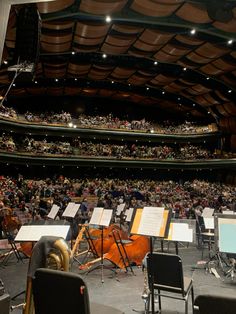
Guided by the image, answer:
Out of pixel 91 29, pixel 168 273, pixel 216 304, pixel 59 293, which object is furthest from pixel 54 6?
pixel 216 304

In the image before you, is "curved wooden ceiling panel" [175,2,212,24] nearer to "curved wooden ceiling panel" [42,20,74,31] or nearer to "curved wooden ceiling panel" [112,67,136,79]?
"curved wooden ceiling panel" [42,20,74,31]

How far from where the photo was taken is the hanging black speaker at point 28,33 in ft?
27.1

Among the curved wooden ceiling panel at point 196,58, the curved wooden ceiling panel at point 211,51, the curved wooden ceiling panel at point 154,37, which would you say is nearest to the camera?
the curved wooden ceiling panel at point 154,37

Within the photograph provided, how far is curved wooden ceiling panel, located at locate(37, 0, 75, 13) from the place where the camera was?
37.6ft

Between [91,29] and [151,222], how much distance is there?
1305cm

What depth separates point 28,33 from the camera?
8.27 meters

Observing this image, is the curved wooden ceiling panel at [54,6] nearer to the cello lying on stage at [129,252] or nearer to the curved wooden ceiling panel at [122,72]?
the cello lying on stage at [129,252]

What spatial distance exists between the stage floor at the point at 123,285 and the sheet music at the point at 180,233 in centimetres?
80

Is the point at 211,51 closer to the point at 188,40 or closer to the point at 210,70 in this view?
the point at 188,40

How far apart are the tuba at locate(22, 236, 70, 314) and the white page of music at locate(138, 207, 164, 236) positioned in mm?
1302

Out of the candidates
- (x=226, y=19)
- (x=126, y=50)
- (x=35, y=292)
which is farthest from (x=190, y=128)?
(x=35, y=292)

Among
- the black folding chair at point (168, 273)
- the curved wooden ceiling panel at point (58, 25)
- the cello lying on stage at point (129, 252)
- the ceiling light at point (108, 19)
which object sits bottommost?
the cello lying on stage at point (129, 252)

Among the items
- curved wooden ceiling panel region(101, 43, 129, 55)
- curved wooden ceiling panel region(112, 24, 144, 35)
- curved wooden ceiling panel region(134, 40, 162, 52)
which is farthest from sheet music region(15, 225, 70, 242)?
curved wooden ceiling panel region(101, 43, 129, 55)

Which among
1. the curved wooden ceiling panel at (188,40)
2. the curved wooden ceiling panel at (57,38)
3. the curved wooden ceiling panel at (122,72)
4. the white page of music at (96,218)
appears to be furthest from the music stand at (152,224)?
the curved wooden ceiling panel at (122,72)
